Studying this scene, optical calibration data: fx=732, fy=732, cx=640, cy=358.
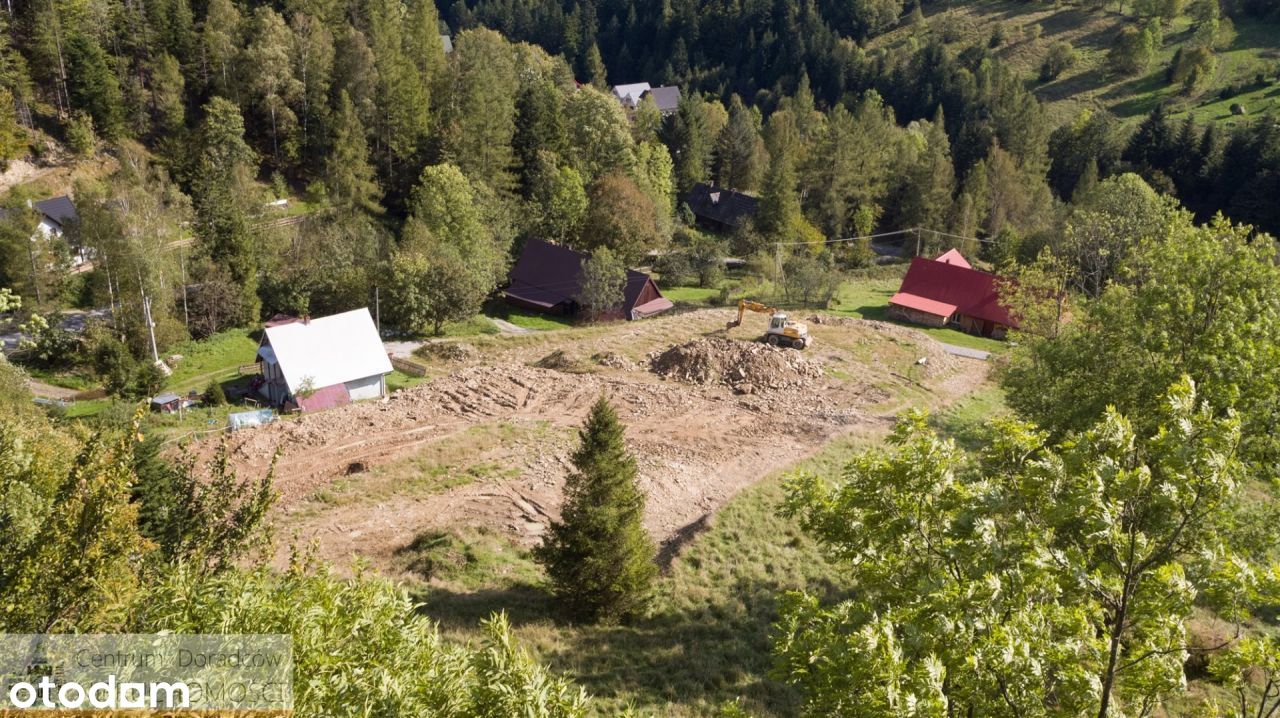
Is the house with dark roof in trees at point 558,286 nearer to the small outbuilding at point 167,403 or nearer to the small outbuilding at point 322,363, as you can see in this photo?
the small outbuilding at point 322,363

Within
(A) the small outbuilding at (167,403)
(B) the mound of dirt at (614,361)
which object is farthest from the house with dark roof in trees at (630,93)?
(A) the small outbuilding at (167,403)

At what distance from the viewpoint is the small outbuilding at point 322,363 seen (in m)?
36.1

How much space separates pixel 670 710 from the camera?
50.5 ft

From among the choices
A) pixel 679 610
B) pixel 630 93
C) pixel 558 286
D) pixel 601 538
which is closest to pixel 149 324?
pixel 558 286

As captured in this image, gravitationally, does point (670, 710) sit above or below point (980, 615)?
below

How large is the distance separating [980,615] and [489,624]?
5.55 m

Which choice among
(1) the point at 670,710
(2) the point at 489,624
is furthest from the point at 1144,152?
(2) the point at 489,624

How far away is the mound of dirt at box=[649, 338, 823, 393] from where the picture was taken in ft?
124

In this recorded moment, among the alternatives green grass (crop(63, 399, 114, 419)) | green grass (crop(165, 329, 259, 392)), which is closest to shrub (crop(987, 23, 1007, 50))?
green grass (crop(165, 329, 259, 392))

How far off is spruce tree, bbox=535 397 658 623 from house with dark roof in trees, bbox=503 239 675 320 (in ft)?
124

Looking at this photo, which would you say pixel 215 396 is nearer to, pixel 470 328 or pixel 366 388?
pixel 366 388

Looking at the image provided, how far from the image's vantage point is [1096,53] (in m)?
115

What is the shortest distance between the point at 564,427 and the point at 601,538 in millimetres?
14084

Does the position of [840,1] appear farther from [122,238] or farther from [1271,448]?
[1271,448]
